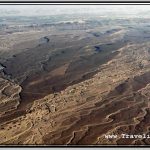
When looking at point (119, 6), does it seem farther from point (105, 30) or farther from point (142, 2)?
point (105, 30)

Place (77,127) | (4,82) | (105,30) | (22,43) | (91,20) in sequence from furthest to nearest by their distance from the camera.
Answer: (105,30), (22,43), (91,20), (4,82), (77,127)

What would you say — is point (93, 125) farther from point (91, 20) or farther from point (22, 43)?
point (22, 43)

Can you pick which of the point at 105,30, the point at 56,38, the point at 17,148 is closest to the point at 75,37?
the point at 56,38

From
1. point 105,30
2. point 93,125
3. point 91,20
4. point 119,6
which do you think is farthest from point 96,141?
point 105,30

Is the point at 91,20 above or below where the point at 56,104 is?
above

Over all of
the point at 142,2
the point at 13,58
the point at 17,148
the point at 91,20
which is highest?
the point at 142,2

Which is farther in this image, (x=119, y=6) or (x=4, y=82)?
(x=4, y=82)

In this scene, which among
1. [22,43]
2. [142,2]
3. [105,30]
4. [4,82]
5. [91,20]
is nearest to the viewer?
[142,2]
